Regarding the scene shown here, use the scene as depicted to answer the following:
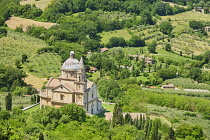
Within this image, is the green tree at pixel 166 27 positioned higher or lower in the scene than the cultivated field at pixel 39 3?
lower

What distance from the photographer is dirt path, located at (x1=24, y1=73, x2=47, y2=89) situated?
323 feet

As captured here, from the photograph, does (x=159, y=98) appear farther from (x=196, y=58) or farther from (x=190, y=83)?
(x=196, y=58)

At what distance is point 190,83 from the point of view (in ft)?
363

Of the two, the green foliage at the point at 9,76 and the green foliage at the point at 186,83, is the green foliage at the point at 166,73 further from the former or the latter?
the green foliage at the point at 9,76

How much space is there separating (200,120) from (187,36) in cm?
7842

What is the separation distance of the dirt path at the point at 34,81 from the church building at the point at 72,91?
17.9m

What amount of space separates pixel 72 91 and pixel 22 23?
83217 millimetres

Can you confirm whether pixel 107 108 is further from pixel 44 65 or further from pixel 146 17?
pixel 146 17

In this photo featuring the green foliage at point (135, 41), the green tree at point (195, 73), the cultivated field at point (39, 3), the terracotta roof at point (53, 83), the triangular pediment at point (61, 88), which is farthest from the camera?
the cultivated field at point (39, 3)

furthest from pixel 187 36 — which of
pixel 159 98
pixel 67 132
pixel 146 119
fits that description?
pixel 67 132

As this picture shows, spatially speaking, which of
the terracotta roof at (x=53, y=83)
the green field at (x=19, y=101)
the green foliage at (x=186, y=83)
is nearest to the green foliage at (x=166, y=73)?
the green foliage at (x=186, y=83)

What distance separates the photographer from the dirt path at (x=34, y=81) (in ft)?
323

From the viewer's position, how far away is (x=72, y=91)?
3039 inches

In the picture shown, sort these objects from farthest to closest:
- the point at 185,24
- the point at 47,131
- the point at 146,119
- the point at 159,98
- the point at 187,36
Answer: the point at 185,24 < the point at 187,36 < the point at 159,98 < the point at 146,119 < the point at 47,131
